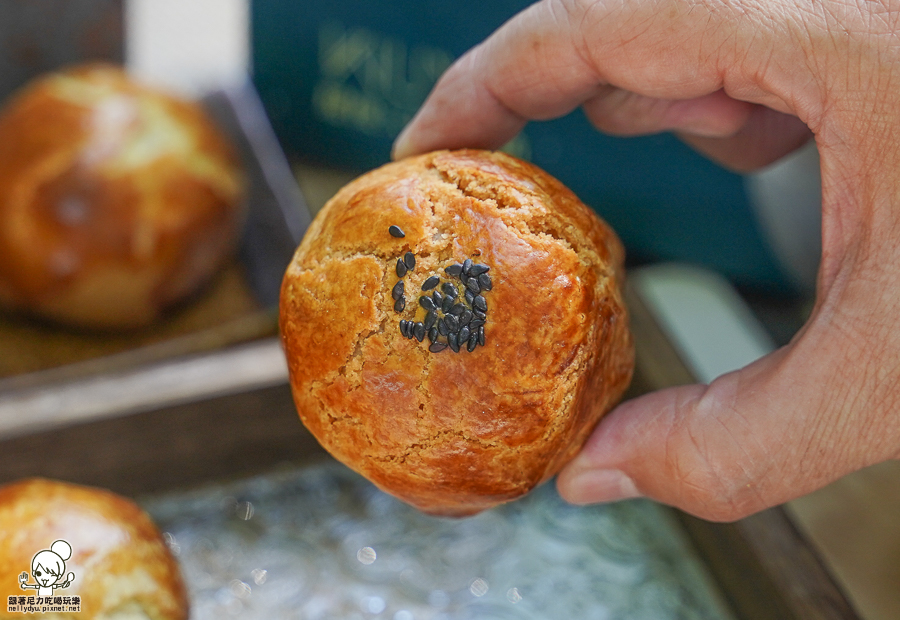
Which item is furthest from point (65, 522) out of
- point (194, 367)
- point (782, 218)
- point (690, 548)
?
point (782, 218)

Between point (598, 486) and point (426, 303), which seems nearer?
point (426, 303)

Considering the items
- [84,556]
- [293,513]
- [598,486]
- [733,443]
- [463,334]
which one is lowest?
[293,513]

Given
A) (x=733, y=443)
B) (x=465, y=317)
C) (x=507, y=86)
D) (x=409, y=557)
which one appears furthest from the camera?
(x=409, y=557)

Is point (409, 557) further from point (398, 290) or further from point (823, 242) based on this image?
point (823, 242)

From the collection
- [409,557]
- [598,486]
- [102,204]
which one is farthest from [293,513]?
[102,204]

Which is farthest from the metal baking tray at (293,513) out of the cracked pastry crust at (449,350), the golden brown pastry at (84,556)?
the cracked pastry crust at (449,350)

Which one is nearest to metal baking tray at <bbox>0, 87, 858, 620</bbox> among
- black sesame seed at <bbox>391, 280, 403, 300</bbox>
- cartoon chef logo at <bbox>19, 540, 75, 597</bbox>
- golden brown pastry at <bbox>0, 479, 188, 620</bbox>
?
golden brown pastry at <bbox>0, 479, 188, 620</bbox>

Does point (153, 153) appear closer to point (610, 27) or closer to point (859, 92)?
point (610, 27)
